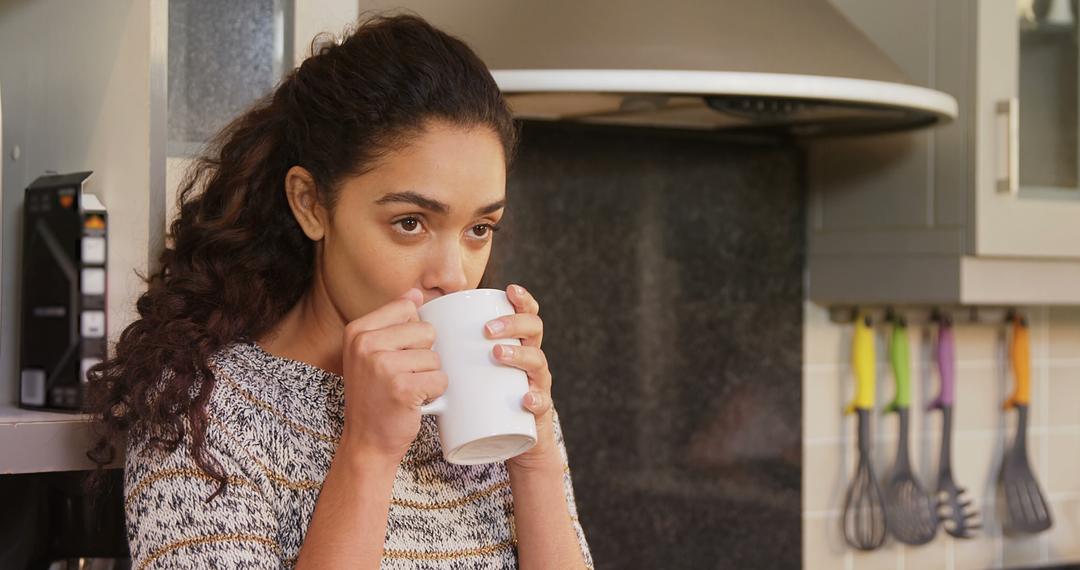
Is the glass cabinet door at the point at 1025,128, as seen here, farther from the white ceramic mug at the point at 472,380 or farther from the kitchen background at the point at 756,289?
the white ceramic mug at the point at 472,380

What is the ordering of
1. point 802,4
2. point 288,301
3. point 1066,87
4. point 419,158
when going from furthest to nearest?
point 1066,87 < point 802,4 < point 288,301 < point 419,158

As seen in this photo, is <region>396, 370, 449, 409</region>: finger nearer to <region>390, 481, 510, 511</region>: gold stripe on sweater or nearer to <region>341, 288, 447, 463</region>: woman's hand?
<region>341, 288, 447, 463</region>: woman's hand

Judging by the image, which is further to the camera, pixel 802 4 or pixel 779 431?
pixel 779 431

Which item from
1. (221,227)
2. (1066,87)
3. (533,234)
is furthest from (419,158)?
(1066,87)

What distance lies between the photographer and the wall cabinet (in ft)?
5.58

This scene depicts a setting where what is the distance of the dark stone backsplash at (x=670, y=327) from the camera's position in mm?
1816

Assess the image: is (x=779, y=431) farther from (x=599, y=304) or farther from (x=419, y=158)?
(x=419, y=158)

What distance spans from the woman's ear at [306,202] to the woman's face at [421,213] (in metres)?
0.04

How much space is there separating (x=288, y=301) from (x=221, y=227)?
0.08m

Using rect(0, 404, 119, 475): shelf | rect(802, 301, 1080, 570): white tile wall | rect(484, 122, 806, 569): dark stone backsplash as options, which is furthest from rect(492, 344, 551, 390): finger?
rect(802, 301, 1080, 570): white tile wall

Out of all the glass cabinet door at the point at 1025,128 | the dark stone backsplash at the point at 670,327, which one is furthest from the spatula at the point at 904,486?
the glass cabinet door at the point at 1025,128

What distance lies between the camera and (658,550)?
1.92m

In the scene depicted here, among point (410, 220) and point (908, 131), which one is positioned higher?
point (908, 131)

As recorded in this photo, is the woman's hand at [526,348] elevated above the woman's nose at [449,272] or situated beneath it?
situated beneath
